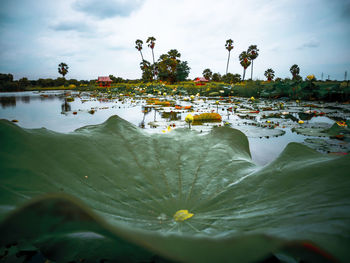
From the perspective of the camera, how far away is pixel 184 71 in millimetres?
30906

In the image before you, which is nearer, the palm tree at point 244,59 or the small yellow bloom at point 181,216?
the small yellow bloom at point 181,216

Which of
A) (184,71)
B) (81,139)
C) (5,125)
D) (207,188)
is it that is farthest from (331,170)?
(184,71)

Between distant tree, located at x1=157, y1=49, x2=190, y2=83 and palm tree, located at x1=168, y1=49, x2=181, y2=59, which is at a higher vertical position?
palm tree, located at x1=168, y1=49, x2=181, y2=59

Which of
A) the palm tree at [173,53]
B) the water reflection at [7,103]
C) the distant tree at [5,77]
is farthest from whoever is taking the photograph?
the palm tree at [173,53]

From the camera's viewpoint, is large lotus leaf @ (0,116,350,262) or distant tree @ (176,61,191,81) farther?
distant tree @ (176,61,191,81)

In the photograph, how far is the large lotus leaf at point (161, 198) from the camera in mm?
203

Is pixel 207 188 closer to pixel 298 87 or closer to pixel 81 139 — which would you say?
pixel 81 139

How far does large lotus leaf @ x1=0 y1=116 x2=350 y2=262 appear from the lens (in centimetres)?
20

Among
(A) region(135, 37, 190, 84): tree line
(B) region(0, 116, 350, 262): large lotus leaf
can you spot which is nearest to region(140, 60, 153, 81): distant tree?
(A) region(135, 37, 190, 84): tree line

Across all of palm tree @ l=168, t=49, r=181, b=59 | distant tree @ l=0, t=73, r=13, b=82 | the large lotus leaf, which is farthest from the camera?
palm tree @ l=168, t=49, r=181, b=59

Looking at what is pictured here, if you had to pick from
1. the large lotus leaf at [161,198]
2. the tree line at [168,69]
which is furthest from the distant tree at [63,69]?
the large lotus leaf at [161,198]

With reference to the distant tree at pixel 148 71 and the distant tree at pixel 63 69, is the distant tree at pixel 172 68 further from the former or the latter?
the distant tree at pixel 63 69

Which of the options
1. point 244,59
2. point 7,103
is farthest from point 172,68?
point 7,103

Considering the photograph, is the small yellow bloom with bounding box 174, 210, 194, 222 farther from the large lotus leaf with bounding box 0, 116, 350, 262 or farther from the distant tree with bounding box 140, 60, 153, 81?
the distant tree with bounding box 140, 60, 153, 81
